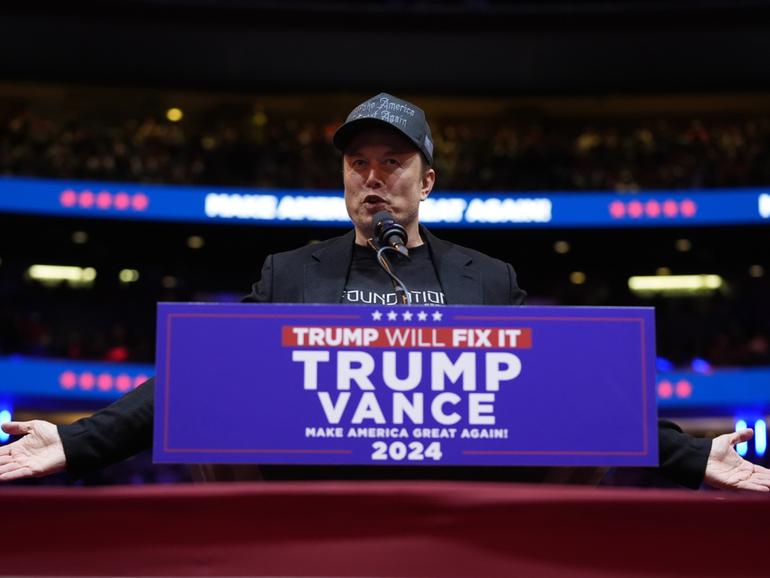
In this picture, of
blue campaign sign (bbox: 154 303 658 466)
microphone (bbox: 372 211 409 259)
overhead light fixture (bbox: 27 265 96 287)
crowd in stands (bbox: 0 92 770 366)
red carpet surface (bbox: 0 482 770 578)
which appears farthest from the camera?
overhead light fixture (bbox: 27 265 96 287)

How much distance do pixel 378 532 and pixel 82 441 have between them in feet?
2.24

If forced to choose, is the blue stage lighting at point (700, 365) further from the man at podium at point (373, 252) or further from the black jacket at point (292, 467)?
the black jacket at point (292, 467)

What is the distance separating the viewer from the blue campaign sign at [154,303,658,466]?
1391 mm

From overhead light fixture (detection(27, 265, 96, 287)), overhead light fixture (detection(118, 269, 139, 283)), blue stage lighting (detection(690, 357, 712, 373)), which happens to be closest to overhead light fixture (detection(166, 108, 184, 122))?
overhead light fixture (detection(118, 269, 139, 283))

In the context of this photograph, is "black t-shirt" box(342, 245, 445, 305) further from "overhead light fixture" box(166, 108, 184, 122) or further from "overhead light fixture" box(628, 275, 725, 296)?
"overhead light fixture" box(166, 108, 184, 122)

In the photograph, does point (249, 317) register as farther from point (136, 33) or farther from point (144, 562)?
point (136, 33)

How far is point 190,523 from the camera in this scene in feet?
3.33

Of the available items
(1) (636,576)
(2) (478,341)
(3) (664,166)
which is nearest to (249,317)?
(2) (478,341)

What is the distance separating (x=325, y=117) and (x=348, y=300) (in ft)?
52.9

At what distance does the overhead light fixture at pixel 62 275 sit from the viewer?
15.6m

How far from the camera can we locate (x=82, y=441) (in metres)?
1.50

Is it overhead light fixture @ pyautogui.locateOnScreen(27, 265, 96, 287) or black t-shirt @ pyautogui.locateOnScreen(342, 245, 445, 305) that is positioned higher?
overhead light fixture @ pyautogui.locateOnScreen(27, 265, 96, 287)

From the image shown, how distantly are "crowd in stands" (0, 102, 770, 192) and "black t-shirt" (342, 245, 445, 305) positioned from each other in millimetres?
11828

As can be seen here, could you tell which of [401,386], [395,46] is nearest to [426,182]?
[401,386]
